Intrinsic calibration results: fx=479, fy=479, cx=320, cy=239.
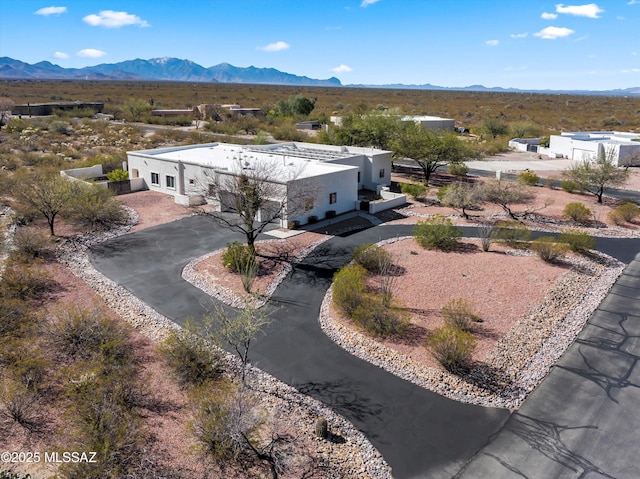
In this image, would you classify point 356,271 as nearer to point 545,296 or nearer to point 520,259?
point 545,296

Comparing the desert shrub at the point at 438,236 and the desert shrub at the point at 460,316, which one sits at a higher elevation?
the desert shrub at the point at 438,236

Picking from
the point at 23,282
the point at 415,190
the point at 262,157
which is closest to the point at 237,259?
the point at 23,282

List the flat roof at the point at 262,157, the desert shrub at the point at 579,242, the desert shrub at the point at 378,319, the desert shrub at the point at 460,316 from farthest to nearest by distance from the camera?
the flat roof at the point at 262,157 < the desert shrub at the point at 579,242 < the desert shrub at the point at 460,316 < the desert shrub at the point at 378,319

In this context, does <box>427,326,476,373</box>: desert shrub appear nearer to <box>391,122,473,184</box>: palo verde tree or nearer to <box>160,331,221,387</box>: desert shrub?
<box>160,331,221,387</box>: desert shrub

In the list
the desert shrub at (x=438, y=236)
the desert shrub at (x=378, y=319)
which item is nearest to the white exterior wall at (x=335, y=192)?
the desert shrub at (x=438, y=236)

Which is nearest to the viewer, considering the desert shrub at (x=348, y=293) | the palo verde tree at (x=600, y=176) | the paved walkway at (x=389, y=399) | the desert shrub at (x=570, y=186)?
the paved walkway at (x=389, y=399)

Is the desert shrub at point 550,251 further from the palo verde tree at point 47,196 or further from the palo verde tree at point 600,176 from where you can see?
the palo verde tree at point 47,196

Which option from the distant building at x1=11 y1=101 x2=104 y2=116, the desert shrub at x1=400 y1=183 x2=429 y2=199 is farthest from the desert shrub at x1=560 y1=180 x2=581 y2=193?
the distant building at x1=11 y1=101 x2=104 y2=116
